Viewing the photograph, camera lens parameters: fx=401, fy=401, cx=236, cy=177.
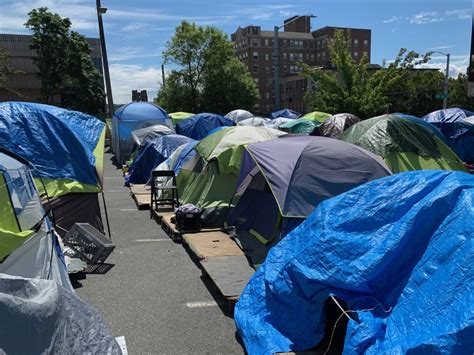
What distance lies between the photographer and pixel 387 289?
3.14 meters

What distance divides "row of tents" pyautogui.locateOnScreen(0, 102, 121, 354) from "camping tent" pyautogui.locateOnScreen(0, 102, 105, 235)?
15mm

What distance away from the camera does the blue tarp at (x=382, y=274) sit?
8.61 ft

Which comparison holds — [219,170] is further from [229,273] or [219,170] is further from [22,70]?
[22,70]

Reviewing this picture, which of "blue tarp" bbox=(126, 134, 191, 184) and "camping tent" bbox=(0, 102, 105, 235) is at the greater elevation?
"camping tent" bbox=(0, 102, 105, 235)

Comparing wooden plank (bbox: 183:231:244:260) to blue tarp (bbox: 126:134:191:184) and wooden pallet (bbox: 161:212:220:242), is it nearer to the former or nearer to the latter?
wooden pallet (bbox: 161:212:220:242)

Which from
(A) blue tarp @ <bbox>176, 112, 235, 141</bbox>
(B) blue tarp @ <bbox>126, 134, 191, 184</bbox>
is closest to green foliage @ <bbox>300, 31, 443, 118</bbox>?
(A) blue tarp @ <bbox>176, 112, 235, 141</bbox>

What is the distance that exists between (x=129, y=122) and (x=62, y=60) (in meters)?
21.0

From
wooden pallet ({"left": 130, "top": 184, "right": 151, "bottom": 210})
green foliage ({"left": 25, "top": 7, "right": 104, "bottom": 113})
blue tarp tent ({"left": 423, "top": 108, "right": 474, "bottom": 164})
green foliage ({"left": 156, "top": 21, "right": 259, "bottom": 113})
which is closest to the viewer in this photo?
wooden pallet ({"left": 130, "top": 184, "right": 151, "bottom": 210})

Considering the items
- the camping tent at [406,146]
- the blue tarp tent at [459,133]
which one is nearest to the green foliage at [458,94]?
the blue tarp tent at [459,133]

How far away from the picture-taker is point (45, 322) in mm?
2684

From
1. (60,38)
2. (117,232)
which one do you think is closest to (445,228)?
(117,232)

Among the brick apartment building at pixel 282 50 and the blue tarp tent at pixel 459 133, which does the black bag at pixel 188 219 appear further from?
the brick apartment building at pixel 282 50

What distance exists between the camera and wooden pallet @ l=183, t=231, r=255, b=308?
5.14m

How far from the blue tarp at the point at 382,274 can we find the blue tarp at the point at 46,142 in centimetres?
459
